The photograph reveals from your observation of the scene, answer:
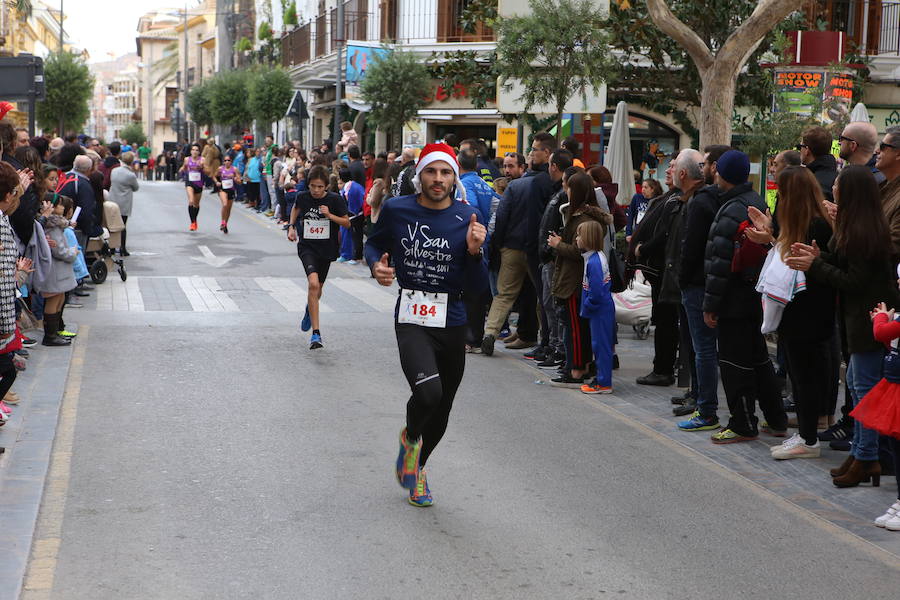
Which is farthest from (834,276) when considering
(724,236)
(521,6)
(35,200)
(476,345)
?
(521,6)

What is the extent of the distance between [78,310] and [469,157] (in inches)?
209

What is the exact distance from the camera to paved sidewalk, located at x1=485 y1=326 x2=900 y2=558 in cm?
661

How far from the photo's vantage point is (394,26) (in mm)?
33000

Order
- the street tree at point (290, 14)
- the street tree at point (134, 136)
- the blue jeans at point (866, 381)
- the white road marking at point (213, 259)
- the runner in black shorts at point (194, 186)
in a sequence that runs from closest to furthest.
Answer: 1. the blue jeans at point (866, 381)
2. the white road marking at point (213, 259)
3. the runner in black shorts at point (194, 186)
4. the street tree at point (290, 14)
5. the street tree at point (134, 136)

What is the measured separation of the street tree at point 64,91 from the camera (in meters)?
61.0

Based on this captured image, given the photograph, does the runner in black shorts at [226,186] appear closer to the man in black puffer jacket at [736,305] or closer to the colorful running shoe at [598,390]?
the colorful running shoe at [598,390]

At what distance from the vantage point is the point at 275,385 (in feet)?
32.4

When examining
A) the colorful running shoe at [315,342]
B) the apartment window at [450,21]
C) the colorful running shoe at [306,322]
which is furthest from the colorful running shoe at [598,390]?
the apartment window at [450,21]

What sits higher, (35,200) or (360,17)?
(360,17)

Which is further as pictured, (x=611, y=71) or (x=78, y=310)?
(x=611, y=71)

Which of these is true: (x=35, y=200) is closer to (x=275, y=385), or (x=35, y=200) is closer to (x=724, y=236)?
(x=275, y=385)

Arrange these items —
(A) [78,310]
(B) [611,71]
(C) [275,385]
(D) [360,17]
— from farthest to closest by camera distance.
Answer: (D) [360,17]
(B) [611,71]
(A) [78,310]
(C) [275,385]

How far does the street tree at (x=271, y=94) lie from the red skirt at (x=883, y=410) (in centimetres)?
3733

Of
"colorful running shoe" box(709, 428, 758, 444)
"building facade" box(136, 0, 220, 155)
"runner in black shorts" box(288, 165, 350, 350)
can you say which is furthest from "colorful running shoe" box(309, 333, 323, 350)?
"building facade" box(136, 0, 220, 155)
